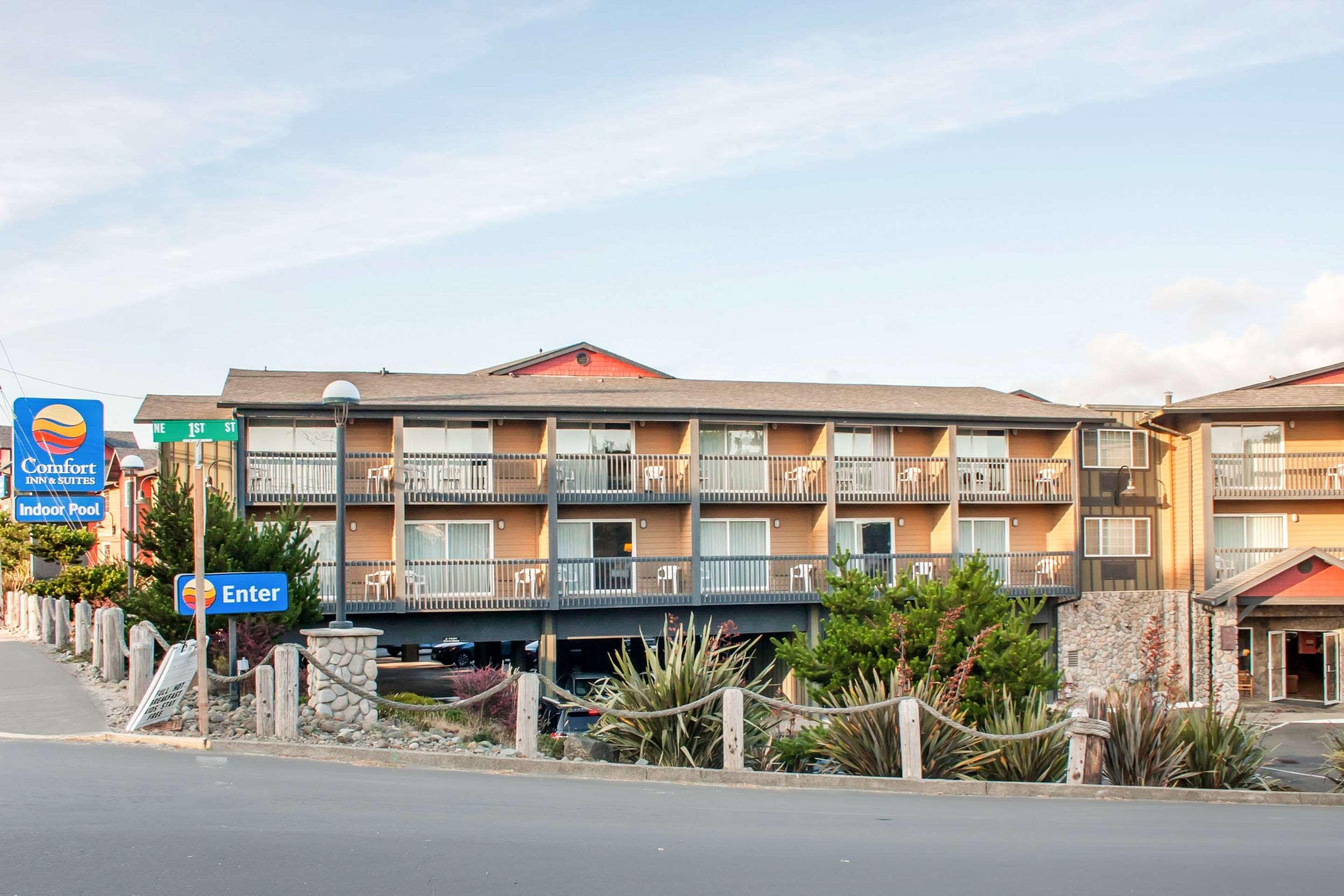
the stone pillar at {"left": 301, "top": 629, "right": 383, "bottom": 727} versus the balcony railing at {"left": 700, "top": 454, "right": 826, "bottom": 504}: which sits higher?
the balcony railing at {"left": 700, "top": 454, "right": 826, "bottom": 504}

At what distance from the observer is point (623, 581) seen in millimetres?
27047

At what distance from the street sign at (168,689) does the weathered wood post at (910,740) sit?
810cm

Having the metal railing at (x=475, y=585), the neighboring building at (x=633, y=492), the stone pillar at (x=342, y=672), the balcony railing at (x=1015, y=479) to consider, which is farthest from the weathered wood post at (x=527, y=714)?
the balcony railing at (x=1015, y=479)

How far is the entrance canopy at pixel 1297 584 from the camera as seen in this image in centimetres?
2908

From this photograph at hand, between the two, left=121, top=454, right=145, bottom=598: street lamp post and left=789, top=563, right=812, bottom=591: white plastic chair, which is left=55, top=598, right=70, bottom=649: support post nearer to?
left=121, top=454, right=145, bottom=598: street lamp post

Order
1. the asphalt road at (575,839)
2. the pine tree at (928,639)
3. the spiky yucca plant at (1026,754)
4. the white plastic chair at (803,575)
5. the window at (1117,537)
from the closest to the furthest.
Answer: the asphalt road at (575,839) < the spiky yucca plant at (1026,754) < the pine tree at (928,639) < the white plastic chair at (803,575) < the window at (1117,537)

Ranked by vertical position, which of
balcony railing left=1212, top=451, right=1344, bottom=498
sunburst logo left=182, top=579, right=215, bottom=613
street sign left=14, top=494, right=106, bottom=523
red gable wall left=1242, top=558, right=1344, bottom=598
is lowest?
red gable wall left=1242, top=558, right=1344, bottom=598

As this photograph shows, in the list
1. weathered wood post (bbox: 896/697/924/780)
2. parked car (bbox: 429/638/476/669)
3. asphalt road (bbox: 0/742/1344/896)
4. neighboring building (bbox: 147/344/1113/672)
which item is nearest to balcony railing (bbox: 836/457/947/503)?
neighboring building (bbox: 147/344/1113/672)

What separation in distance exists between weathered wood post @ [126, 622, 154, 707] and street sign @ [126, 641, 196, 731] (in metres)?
0.59

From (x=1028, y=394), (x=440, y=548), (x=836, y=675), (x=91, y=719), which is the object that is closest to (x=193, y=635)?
(x=91, y=719)

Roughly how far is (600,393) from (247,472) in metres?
8.31

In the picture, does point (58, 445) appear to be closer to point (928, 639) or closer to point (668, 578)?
point (668, 578)

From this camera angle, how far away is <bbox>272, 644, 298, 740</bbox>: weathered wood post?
42.1ft

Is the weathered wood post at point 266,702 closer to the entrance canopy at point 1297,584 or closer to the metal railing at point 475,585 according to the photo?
the metal railing at point 475,585
